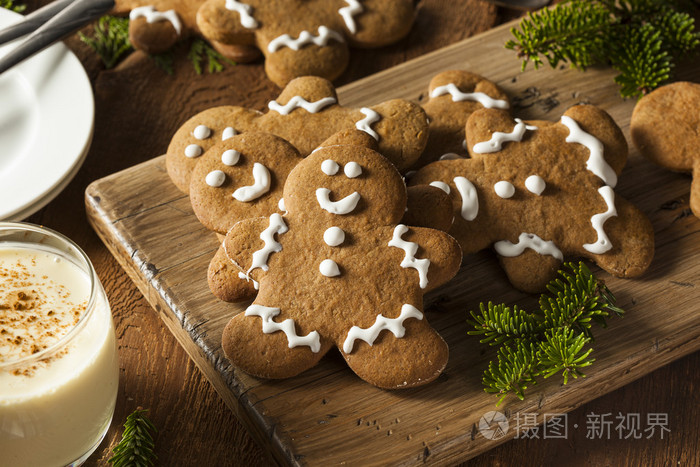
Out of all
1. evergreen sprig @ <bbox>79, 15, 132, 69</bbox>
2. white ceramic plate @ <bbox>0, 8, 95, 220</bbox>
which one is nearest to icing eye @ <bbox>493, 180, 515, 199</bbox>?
white ceramic plate @ <bbox>0, 8, 95, 220</bbox>

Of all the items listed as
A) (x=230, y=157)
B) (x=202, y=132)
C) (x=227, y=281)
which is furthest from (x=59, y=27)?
(x=227, y=281)

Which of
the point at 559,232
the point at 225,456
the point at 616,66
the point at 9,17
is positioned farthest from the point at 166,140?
the point at 616,66

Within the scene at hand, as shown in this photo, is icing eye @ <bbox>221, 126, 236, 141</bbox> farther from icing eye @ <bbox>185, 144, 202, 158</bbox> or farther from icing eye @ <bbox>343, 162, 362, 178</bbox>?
icing eye @ <bbox>343, 162, 362, 178</bbox>

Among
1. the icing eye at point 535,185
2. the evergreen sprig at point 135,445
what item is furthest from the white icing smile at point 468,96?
the evergreen sprig at point 135,445

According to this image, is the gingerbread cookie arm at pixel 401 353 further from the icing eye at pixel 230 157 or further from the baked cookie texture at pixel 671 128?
the baked cookie texture at pixel 671 128

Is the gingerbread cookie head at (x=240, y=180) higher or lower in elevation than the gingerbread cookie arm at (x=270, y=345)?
higher

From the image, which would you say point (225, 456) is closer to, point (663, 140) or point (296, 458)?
point (296, 458)
